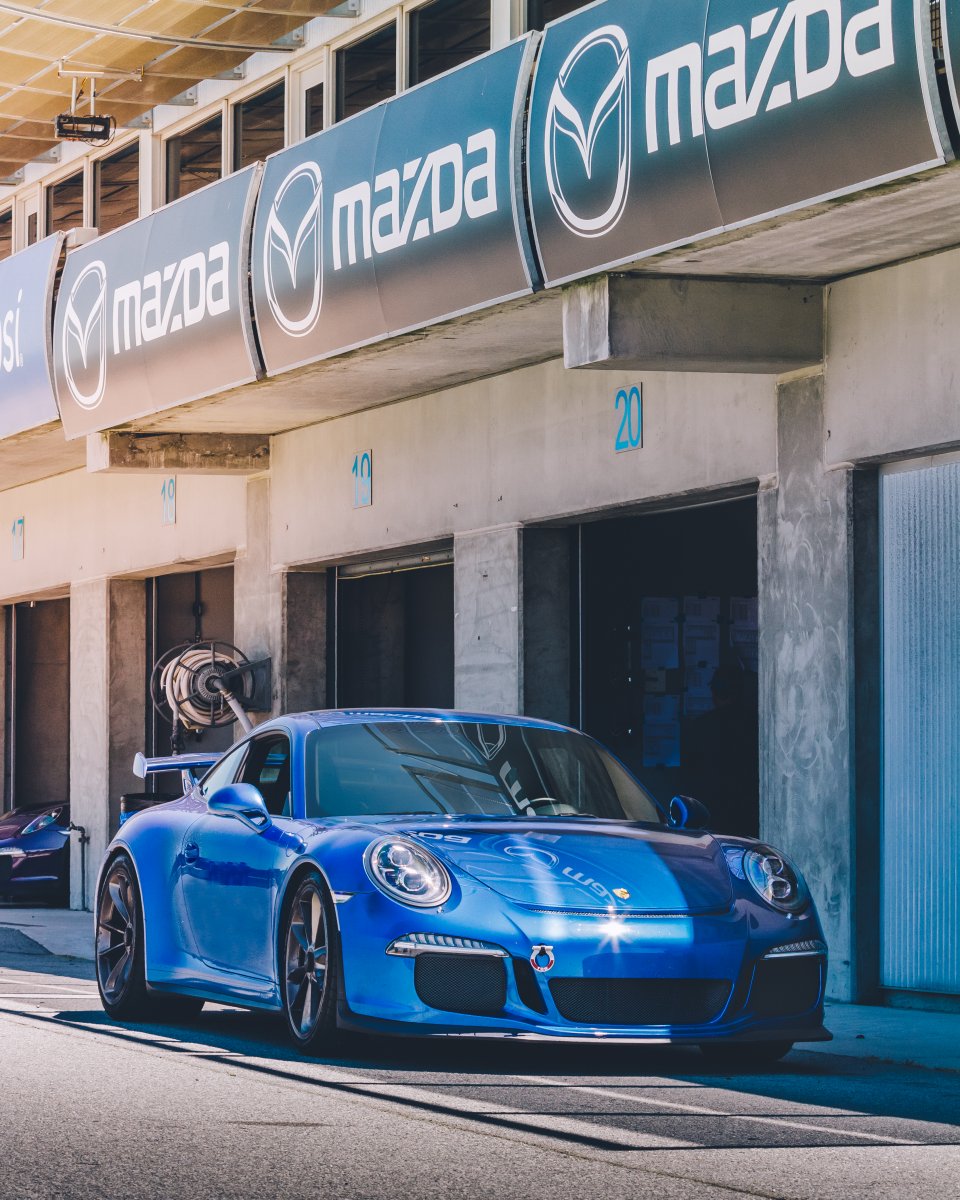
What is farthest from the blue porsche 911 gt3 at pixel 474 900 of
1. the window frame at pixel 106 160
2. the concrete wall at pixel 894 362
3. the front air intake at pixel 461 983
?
the window frame at pixel 106 160

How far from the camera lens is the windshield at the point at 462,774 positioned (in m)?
9.32

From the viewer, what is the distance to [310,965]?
8.60 metres

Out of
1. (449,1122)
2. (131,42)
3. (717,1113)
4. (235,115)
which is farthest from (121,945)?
(235,115)

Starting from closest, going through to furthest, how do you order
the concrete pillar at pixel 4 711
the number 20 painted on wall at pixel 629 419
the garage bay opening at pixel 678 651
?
the number 20 painted on wall at pixel 629 419
the garage bay opening at pixel 678 651
the concrete pillar at pixel 4 711

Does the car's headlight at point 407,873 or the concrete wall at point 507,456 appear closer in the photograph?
the car's headlight at point 407,873

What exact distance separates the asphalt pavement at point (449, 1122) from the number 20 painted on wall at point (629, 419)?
5607mm

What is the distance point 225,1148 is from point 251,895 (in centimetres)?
289

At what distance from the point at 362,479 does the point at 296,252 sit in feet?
11.0

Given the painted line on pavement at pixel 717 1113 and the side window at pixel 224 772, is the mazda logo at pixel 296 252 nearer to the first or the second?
the side window at pixel 224 772

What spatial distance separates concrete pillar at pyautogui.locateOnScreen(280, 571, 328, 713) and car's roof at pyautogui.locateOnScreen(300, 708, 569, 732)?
921 cm

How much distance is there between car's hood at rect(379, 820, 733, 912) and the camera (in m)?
8.20

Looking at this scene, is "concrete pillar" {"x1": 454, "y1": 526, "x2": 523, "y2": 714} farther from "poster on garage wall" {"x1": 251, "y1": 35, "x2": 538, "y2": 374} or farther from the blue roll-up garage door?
the blue roll-up garage door

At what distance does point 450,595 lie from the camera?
59.0 feet

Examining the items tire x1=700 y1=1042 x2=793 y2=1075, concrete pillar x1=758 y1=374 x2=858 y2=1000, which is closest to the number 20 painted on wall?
concrete pillar x1=758 y1=374 x2=858 y2=1000
